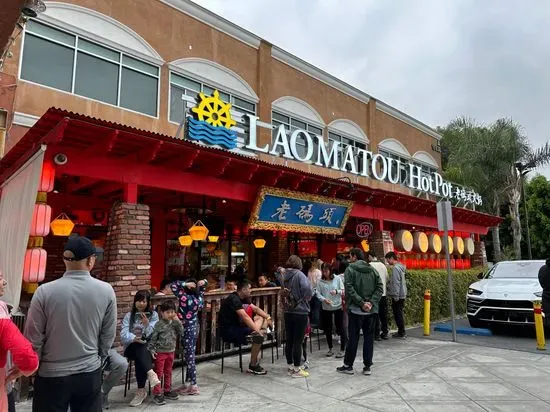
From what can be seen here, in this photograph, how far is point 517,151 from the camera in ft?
72.6

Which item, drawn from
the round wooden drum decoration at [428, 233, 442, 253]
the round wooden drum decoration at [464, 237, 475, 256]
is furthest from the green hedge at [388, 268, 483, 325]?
the round wooden drum decoration at [464, 237, 475, 256]

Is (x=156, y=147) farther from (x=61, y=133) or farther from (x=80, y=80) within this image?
(x=80, y=80)

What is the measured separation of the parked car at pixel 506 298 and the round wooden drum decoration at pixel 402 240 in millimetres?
2998

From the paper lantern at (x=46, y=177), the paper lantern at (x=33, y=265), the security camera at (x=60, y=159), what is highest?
the security camera at (x=60, y=159)

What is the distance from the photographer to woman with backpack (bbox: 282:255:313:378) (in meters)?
6.23

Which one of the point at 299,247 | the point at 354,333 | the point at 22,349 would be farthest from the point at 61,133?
the point at 299,247

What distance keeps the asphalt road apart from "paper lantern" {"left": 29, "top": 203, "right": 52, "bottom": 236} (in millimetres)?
7986

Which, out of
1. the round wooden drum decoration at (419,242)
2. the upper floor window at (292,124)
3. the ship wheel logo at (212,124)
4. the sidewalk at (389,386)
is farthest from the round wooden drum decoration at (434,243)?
the ship wheel logo at (212,124)

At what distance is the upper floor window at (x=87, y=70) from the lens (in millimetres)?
10109

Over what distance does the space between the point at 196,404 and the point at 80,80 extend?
9238mm

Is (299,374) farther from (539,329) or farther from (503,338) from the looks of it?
(503,338)

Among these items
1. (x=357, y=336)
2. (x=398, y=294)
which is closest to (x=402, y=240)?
(x=398, y=294)

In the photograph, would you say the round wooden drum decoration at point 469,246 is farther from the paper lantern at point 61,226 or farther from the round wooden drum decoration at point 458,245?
the paper lantern at point 61,226

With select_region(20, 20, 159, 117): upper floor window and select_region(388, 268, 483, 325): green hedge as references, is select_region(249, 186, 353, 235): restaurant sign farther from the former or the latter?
select_region(20, 20, 159, 117): upper floor window
